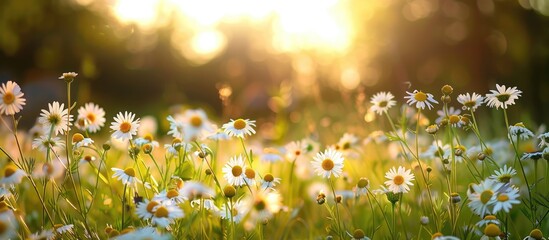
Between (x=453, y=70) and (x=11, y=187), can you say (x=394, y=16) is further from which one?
(x=11, y=187)

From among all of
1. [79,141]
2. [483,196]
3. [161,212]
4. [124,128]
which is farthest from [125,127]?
[483,196]

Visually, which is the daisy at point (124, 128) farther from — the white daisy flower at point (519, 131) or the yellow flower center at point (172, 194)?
the white daisy flower at point (519, 131)

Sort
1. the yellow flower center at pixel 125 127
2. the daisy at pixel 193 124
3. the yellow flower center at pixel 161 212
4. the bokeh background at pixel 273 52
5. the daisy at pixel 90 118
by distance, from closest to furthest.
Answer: the daisy at pixel 193 124, the yellow flower center at pixel 161 212, the yellow flower center at pixel 125 127, the daisy at pixel 90 118, the bokeh background at pixel 273 52

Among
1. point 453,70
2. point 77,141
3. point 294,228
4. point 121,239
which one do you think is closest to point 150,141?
point 77,141

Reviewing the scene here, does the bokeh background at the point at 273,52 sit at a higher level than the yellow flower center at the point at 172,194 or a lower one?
higher

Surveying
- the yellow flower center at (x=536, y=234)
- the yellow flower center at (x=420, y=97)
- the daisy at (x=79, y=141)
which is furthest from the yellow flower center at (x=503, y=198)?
the daisy at (x=79, y=141)

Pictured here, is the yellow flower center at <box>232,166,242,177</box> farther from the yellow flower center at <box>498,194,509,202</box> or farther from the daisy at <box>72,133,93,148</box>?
the yellow flower center at <box>498,194,509,202</box>
